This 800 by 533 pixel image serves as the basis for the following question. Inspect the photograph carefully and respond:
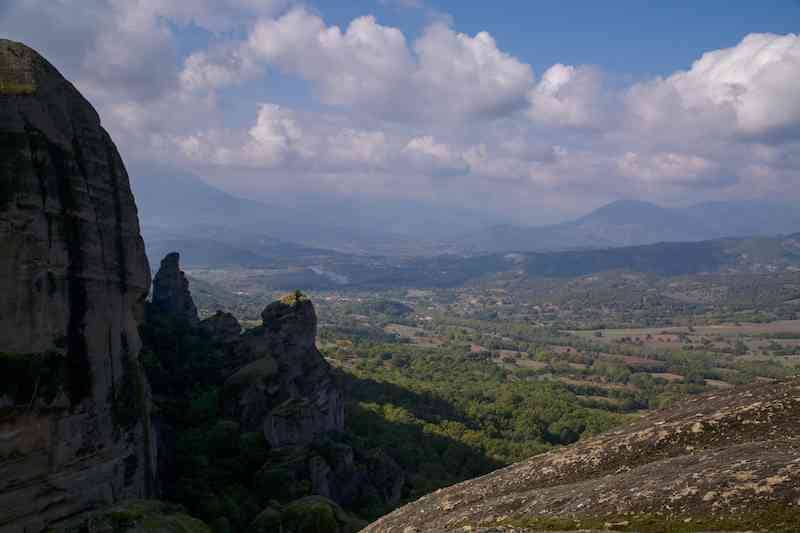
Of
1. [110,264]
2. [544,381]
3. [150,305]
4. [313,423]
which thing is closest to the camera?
[110,264]

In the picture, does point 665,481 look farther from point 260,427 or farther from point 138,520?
point 260,427

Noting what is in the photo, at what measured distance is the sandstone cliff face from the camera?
840 inches

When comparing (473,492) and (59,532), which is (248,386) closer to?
(59,532)

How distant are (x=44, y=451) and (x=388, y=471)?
88.4 feet

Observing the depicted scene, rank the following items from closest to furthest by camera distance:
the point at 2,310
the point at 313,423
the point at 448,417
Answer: the point at 2,310 → the point at 313,423 → the point at 448,417

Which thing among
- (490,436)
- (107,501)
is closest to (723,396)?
(107,501)

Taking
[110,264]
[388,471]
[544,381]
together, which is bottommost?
[544,381]

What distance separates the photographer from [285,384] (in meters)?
46.8

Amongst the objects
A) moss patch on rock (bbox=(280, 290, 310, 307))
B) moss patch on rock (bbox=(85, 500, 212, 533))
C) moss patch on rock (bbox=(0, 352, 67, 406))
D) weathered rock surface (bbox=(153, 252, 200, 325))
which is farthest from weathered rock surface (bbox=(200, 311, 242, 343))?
moss patch on rock (bbox=(0, 352, 67, 406))

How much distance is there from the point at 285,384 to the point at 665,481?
3816 centimetres

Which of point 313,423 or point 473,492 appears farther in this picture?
point 313,423

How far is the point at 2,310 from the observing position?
21.2 m

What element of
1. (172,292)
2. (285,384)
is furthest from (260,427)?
(172,292)

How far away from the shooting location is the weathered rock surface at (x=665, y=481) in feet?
34.6
